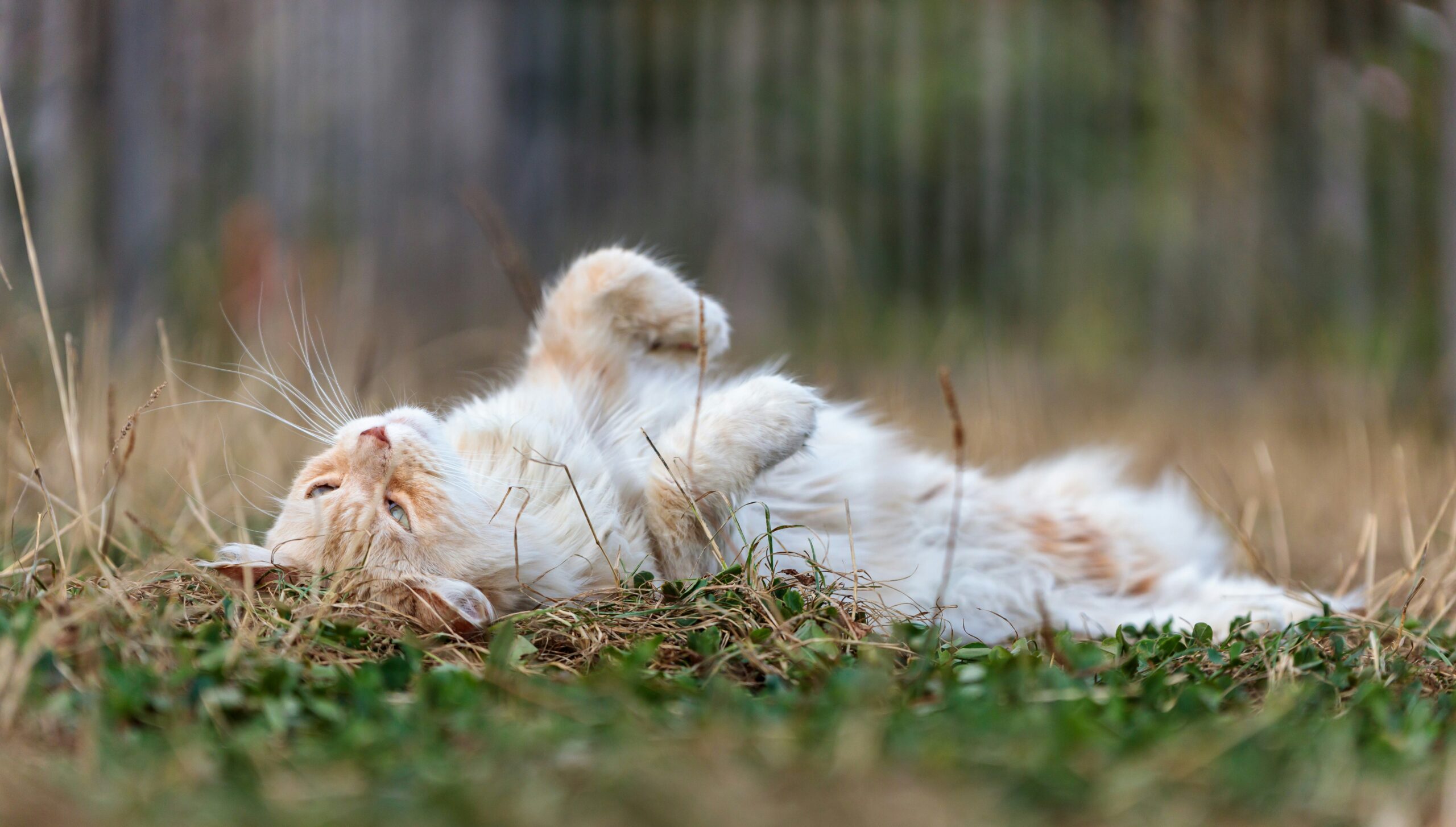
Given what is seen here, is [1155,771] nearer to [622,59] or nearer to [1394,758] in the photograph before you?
[1394,758]

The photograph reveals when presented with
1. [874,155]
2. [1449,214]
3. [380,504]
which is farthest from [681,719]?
[874,155]

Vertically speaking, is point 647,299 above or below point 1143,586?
above

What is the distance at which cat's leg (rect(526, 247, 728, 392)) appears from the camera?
238 centimetres

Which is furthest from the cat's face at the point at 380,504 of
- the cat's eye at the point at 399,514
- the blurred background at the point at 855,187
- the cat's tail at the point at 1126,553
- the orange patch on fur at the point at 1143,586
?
the blurred background at the point at 855,187

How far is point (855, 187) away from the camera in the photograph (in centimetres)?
673

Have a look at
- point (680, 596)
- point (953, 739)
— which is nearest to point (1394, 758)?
point (953, 739)

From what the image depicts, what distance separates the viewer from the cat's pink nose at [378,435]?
191cm

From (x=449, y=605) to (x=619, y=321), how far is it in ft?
3.33

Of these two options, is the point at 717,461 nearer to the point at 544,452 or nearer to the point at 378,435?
the point at 544,452

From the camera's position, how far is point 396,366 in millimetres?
4180

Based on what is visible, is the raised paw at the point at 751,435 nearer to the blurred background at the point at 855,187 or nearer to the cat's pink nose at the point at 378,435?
the cat's pink nose at the point at 378,435

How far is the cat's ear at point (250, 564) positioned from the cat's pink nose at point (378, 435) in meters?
0.27

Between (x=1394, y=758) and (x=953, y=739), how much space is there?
1.70ft

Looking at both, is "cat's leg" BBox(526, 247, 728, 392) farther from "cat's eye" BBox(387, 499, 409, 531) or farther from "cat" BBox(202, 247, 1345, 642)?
"cat's eye" BBox(387, 499, 409, 531)
